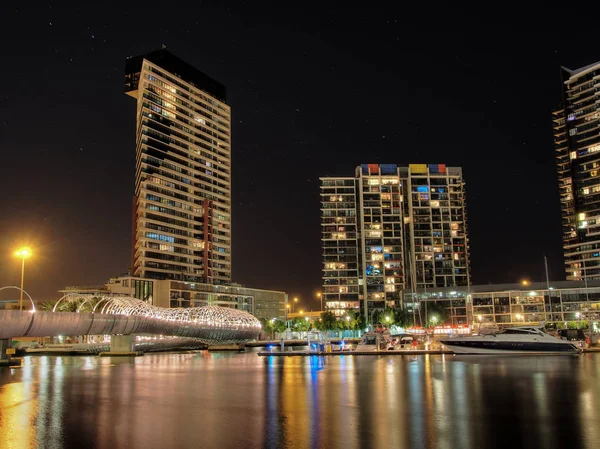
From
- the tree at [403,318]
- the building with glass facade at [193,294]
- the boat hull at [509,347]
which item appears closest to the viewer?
the boat hull at [509,347]

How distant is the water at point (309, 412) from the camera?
15922 millimetres

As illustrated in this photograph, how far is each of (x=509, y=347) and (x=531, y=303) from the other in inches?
3046

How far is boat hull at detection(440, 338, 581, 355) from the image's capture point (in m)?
56.6

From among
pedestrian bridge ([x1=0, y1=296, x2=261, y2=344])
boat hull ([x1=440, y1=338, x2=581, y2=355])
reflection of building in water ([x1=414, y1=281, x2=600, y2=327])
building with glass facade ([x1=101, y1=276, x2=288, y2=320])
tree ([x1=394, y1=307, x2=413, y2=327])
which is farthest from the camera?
tree ([x1=394, y1=307, x2=413, y2=327])

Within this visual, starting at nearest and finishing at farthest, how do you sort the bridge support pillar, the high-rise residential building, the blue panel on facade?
the bridge support pillar
the high-rise residential building
the blue panel on facade

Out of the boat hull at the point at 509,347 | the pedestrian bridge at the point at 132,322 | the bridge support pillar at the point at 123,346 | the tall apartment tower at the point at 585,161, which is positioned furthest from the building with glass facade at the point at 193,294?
the tall apartment tower at the point at 585,161

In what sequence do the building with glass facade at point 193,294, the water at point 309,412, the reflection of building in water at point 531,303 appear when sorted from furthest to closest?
the building with glass facade at point 193,294
the reflection of building in water at point 531,303
the water at point 309,412

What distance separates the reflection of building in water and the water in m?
98.0

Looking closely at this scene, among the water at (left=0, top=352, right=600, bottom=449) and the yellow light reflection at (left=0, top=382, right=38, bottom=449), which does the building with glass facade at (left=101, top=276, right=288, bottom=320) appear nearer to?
the yellow light reflection at (left=0, top=382, right=38, bottom=449)

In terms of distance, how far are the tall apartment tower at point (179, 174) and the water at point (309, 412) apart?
10685cm

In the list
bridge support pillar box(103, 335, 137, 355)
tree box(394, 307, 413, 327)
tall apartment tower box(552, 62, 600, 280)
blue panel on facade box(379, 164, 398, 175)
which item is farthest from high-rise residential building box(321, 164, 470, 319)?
bridge support pillar box(103, 335, 137, 355)

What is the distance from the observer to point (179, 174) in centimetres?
15000

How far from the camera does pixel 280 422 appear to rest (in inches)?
742

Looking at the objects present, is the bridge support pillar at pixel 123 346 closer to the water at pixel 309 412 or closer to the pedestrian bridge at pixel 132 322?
the pedestrian bridge at pixel 132 322
